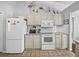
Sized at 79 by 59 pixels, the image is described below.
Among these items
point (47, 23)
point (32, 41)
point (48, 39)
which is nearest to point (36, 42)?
point (32, 41)

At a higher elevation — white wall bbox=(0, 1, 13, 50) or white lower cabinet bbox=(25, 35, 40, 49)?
white wall bbox=(0, 1, 13, 50)

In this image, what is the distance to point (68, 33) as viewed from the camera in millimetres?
2596

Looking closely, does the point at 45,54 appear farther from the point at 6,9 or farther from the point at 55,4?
the point at 6,9

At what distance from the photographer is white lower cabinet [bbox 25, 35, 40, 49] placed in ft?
8.45

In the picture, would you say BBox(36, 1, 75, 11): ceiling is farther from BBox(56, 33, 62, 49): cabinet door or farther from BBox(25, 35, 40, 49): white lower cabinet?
BBox(25, 35, 40, 49): white lower cabinet

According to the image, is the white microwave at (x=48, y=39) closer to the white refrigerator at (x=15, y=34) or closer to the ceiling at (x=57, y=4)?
the white refrigerator at (x=15, y=34)

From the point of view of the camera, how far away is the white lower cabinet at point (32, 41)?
8.45ft

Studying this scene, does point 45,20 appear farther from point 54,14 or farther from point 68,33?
point 68,33

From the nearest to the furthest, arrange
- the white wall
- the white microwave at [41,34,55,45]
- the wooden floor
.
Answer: the white wall
the wooden floor
the white microwave at [41,34,55,45]

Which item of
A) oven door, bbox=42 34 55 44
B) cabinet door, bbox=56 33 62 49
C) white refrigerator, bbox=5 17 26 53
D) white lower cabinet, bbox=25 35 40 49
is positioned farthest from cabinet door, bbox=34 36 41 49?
cabinet door, bbox=56 33 62 49

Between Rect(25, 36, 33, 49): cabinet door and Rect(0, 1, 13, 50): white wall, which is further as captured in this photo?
Rect(25, 36, 33, 49): cabinet door

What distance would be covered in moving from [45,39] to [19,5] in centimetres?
88

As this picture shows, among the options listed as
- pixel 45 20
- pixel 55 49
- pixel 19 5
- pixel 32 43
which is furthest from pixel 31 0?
pixel 55 49

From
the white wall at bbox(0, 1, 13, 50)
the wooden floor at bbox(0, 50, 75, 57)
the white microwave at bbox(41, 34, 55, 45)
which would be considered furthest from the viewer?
the white microwave at bbox(41, 34, 55, 45)
